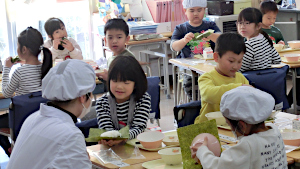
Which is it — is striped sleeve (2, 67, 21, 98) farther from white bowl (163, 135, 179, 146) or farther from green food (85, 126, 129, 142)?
white bowl (163, 135, 179, 146)

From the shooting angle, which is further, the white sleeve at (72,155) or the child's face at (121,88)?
the child's face at (121,88)

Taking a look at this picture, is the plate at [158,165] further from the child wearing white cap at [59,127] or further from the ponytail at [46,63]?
the ponytail at [46,63]

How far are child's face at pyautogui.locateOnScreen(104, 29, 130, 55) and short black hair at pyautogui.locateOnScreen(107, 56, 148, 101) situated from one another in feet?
2.57

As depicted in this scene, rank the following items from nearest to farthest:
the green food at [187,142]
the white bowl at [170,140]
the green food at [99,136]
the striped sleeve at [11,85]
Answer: the green food at [187,142]
the green food at [99,136]
the white bowl at [170,140]
the striped sleeve at [11,85]

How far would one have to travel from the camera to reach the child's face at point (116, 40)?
340cm

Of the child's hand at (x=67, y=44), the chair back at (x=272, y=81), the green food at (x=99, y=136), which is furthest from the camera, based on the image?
the child's hand at (x=67, y=44)

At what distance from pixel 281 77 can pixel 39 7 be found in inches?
177

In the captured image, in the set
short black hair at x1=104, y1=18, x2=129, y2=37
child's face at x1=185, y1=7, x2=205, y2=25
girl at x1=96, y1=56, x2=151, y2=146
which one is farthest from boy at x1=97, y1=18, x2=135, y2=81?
child's face at x1=185, y1=7, x2=205, y2=25

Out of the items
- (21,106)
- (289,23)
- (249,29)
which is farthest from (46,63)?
(289,23)

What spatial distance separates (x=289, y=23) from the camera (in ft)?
21.2

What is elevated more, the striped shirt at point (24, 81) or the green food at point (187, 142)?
the striped shirt at point (24, 81)

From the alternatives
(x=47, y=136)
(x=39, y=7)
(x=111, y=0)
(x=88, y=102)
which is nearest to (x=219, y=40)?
(x=88, y=102)

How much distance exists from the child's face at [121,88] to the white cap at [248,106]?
969 millimetres

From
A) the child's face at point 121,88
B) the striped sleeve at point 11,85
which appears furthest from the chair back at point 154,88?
the striped sleeve at point 11,85
